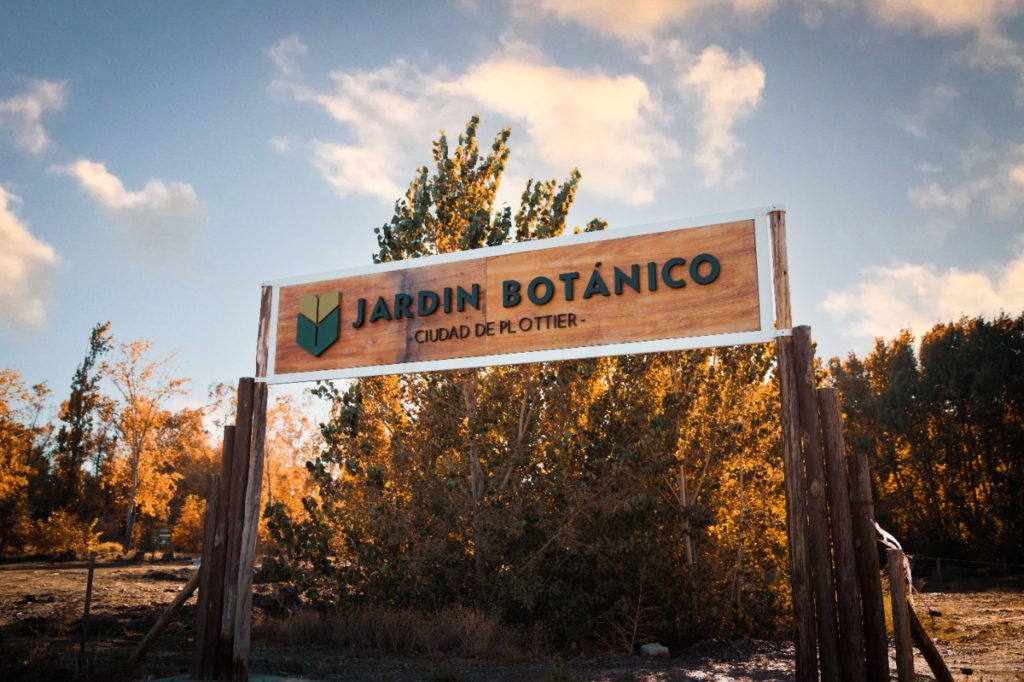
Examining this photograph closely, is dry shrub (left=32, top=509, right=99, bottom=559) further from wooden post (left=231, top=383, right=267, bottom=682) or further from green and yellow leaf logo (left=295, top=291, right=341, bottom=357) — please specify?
green and yellow leaf logo (left=295, top=291, right=341, bottom=357)

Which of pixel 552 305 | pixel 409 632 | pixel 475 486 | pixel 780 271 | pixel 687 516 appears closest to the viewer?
pixel 780 271

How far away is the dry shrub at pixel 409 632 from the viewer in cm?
1156

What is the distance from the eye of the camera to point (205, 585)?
751 cm

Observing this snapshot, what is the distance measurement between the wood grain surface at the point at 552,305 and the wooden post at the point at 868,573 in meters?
1.41

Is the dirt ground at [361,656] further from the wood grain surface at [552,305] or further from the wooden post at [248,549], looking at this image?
the wood grain surface at [552,305]

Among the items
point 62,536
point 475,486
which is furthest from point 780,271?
point 62,536

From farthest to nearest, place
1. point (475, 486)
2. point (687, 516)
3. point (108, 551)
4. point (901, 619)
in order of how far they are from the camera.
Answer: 1. point (108, 551)
2. point (475, 486)
3. point (687, 516)
4. point (901, 619)

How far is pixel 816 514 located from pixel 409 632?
807cm

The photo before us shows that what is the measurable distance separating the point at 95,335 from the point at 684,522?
29.9 metres

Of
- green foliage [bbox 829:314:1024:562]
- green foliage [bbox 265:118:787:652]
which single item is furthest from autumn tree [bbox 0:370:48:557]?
green foliage [bbox 829:314:1024:562]

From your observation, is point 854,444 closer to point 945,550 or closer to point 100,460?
point 945,550

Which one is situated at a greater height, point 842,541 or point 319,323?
point 319,323

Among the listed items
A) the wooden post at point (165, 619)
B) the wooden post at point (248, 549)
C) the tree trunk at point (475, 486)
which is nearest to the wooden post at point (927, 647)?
the wooden post at point (248, 549)

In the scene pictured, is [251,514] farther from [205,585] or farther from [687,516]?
[687,516]
